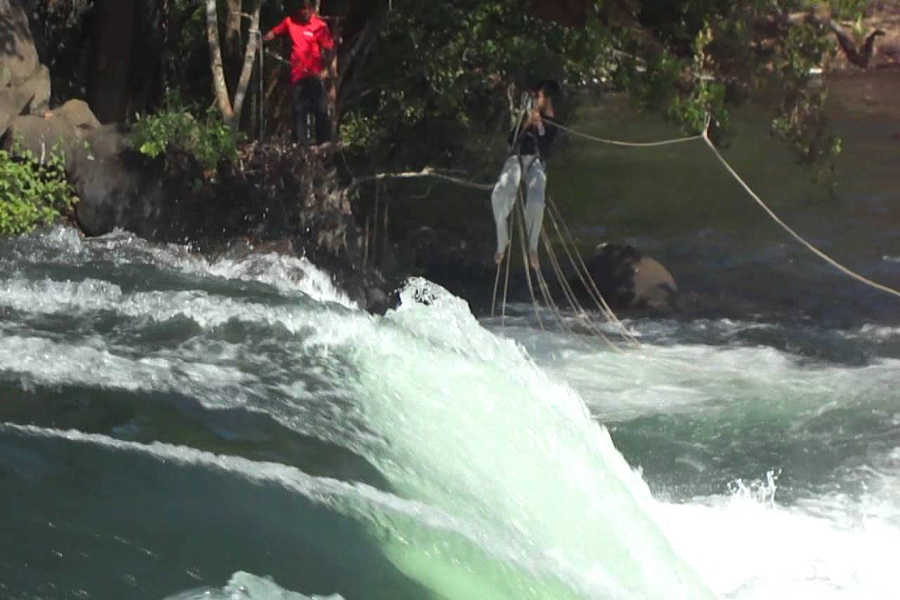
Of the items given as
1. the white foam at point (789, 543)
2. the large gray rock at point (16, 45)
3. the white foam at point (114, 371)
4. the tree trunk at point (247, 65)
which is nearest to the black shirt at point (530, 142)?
the white foam at point (789, 543)

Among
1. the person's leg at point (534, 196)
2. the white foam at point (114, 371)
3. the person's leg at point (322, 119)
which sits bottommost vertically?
the white foam at point (114, 371)

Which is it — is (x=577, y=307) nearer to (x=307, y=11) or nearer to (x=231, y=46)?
(x=307, y=11)

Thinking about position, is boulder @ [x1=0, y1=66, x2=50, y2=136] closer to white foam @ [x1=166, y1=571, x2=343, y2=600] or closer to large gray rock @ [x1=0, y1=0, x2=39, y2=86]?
large gray rock @ [x1=0, y1=0, x2=39, y2=86]

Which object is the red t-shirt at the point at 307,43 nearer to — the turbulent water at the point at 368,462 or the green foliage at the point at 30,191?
the green foliage at the point at 30,191

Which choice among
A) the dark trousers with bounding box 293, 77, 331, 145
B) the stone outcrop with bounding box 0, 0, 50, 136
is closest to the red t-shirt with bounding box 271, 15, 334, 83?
the dark trousers with bounding box 293, 77, 331, 145

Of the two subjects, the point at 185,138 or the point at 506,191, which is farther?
the point at 185,138

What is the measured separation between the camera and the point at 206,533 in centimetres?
484

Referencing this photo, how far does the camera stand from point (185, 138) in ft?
36.1

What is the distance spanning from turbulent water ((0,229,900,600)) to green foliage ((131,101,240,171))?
46.5 inches

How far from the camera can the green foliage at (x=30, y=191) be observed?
9.97 m

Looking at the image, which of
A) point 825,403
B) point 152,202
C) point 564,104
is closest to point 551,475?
point 825,403

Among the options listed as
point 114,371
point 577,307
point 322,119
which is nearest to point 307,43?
point 322,119

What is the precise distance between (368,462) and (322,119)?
21.1ft

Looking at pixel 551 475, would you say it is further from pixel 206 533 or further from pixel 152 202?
pixel 152 202
